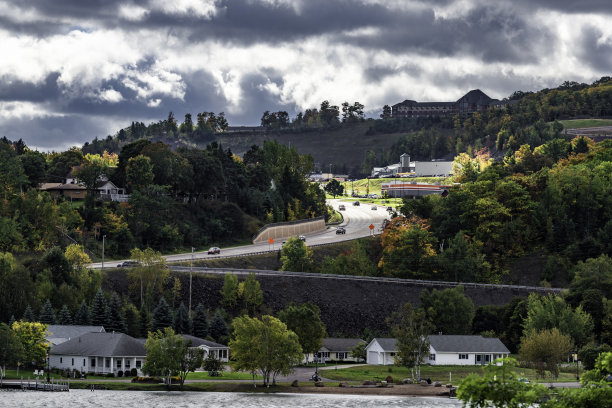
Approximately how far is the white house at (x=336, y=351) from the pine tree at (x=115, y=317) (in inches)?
894

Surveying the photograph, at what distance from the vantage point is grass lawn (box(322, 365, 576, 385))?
10669cm

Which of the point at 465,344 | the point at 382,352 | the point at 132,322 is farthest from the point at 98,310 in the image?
the point at 465,344

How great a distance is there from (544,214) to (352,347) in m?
55.2

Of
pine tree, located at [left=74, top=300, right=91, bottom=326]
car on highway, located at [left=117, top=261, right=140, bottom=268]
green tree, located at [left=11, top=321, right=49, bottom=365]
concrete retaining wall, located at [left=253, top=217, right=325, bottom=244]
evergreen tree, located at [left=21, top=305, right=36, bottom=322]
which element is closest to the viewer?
green tree, located at [left=11, top=321, right=49, bottom=365]

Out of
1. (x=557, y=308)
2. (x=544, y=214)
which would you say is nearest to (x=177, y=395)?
(x=557, y=308)

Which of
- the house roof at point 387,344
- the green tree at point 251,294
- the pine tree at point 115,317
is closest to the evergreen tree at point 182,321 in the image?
the pine tree at point 115,317

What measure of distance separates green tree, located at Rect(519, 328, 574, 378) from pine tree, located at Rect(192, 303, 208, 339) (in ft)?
122

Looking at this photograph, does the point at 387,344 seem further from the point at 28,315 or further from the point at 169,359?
the point at 28,315

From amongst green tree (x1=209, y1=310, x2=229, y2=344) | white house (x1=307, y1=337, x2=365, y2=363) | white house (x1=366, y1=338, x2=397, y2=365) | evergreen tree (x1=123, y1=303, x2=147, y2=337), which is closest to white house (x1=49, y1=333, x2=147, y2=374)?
evergreen tree (x1=123, y1=303, x2=147, y2=337)

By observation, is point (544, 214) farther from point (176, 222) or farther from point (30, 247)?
point (30, 247)

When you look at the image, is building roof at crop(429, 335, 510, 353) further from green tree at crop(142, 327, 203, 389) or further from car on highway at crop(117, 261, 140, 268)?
car on highway at crop(117, 261, 140, 268)

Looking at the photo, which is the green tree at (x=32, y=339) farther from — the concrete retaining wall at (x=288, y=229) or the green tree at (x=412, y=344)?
the concrete retaining wall at (x=288, y=229)

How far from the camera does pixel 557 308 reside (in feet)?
409

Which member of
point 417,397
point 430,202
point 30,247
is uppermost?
point 430,202
